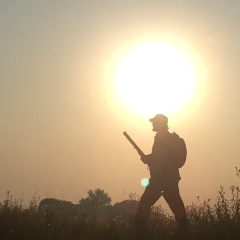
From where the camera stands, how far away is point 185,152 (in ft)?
28.8

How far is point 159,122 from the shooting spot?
913 cm

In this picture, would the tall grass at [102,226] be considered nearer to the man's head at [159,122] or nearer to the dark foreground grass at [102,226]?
the dark foreground grass at [102,226]

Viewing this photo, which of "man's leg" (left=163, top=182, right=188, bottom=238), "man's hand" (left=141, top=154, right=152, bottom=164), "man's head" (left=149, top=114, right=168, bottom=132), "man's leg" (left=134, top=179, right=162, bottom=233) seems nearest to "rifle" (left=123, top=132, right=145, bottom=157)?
"man's hand" (left=141, top=154, right=152, bottom=164)

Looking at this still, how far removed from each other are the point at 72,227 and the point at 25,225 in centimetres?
84

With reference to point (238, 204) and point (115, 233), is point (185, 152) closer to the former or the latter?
point (238, 204)

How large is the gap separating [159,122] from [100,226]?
2.60 metres

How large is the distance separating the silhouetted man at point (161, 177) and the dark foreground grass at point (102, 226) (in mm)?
256

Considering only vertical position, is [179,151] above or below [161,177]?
above

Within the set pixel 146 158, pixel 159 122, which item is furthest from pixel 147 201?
pixel 159 122

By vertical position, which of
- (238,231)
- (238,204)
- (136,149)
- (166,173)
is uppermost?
(136,149)

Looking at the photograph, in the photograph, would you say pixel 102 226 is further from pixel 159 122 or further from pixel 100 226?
pixel 159 122

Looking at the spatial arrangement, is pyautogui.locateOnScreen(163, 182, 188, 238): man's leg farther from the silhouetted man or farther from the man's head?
the man's head

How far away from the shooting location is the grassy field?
7.23 metres

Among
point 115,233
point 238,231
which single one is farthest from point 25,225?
point 238,231
